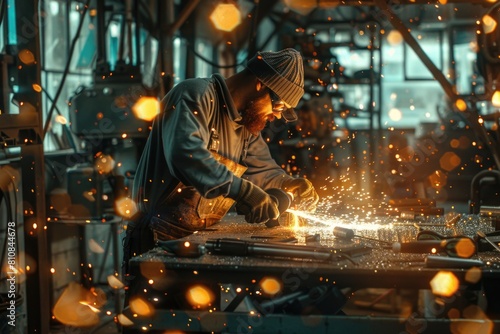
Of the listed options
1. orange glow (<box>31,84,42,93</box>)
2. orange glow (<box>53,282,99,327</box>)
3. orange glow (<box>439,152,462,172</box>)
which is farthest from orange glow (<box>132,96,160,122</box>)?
orange glow (<box>439,152,462,172</box>)

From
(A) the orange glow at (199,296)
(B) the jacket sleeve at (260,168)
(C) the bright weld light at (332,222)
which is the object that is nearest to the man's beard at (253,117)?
(B) the jacket sleeve at (260,168)

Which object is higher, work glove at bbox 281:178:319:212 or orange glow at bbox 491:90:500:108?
orange glow at bbox 491:90:500:108

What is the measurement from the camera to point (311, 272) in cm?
Answer: 260

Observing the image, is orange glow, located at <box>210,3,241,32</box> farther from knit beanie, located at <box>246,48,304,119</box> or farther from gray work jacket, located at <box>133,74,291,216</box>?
knit beanie, located at <box>246,48,304,119</box>

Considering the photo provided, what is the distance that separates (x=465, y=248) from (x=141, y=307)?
123cm

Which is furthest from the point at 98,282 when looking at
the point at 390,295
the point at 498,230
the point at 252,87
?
the point at 498,230

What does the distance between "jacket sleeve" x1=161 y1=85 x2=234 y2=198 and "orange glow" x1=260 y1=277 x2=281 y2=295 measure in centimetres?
47

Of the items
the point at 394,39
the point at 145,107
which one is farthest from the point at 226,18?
the point at 145,107

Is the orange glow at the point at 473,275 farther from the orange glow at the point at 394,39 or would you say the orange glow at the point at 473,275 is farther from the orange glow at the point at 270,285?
the orange glow at the point at 394,39

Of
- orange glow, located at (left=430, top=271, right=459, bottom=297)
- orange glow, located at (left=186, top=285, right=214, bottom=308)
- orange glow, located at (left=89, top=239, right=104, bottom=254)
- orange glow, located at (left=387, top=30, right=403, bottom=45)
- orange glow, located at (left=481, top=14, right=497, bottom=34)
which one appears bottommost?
orange glow, located at (left=89, top=239, right=104, bottom=254)

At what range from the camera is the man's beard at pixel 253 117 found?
363cm

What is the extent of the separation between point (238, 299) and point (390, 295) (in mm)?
3810

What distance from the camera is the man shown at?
3.13m

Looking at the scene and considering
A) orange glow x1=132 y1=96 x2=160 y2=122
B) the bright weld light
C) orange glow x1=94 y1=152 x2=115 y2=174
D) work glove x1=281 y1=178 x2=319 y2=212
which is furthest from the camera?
orange glow x1=94 y1=152 x2=115 y2=174
